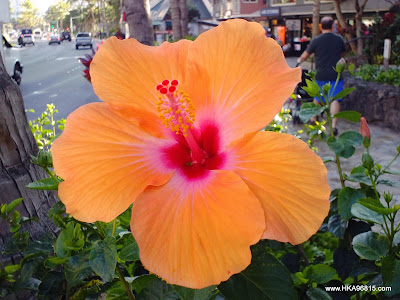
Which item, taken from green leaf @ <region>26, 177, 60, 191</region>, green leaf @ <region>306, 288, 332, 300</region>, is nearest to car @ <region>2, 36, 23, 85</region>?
green leaf @ <region>26, 177, 60, 191</region>

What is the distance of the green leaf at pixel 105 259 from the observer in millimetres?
667

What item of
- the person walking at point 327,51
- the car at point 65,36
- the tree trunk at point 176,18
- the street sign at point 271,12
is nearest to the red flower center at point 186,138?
the person walking at point 327,51

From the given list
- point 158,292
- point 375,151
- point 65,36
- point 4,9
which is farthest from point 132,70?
point 65,36

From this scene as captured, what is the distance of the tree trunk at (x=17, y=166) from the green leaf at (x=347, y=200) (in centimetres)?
82

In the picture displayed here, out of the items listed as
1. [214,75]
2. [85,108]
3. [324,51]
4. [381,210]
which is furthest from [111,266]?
[324,51]

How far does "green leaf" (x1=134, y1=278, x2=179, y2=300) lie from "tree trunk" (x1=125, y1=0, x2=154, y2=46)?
4.12m

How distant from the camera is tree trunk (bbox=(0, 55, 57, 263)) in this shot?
115 cm

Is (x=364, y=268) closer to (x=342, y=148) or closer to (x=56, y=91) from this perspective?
(x=342, y=148)

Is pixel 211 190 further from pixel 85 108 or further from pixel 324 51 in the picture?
pixel 324 51

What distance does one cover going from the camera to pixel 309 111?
1.17 m

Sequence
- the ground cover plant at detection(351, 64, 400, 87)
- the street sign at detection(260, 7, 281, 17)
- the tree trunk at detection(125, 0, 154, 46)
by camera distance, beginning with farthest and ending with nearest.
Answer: the street sign at detection(260, 7, 281, 17)
the ground cover plant at detection(351, 64, 400, 87)
the tree trunk at detection(125, 0, 154, 46)

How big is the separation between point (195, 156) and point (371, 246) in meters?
0.45

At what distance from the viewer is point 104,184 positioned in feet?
2.08

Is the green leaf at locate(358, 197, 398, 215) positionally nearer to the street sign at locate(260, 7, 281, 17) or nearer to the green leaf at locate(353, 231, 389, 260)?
the green leaf at locate(353, 231, 389, 260)
